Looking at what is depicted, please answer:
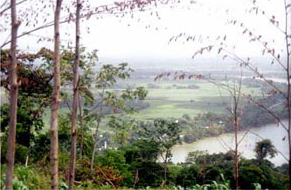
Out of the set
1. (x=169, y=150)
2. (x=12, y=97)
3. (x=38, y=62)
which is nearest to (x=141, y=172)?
(x=169, y=150)

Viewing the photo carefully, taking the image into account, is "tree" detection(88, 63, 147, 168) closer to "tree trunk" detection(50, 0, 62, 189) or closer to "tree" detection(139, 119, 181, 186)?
"tree" detection(139, 119, 181, 186)

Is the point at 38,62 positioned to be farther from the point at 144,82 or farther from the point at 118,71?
the point at 144,82

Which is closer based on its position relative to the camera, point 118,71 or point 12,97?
point 12,97

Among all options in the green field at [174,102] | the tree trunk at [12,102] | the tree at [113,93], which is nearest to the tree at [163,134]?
the green field at [174,102]

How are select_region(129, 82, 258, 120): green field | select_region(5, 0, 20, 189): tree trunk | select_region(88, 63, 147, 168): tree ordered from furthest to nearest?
select_region(129, 82, 258, 120): green field
select_region(88, 63, 147, 168): tree
select_region(5, 0, 20, 189): tree trunk

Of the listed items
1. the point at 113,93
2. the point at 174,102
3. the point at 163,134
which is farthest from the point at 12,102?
the point at 174,102

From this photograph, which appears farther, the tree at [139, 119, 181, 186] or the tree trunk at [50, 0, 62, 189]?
the tree at [139, 119, 181, 186]

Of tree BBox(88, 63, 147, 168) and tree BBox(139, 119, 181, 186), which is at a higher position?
tree BBox(88, 63, 147, 168)

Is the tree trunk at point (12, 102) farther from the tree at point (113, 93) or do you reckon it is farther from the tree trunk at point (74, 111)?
the tree at point (113, 93)

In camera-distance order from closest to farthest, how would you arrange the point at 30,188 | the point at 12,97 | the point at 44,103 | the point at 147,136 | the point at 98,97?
the point at 12,97 → the point at 30,188 → the point at 44,103 → the point at 98,97 → the point at 147,136

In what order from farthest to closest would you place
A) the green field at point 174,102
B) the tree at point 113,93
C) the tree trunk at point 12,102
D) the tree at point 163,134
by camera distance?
the green field at point 174,102 → the tree at point 163,134 → the tree at point 113,93 → the tree trunk at point 12,102

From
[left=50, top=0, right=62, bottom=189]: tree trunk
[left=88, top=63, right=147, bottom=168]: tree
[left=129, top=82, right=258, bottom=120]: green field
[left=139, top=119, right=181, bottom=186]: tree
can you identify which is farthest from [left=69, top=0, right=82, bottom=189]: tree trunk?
[left=129, top=82, right=258, bottom=120]: green field
